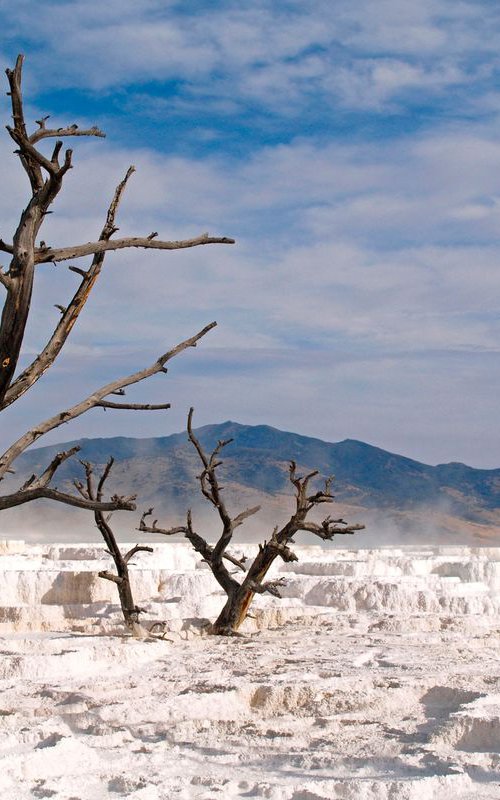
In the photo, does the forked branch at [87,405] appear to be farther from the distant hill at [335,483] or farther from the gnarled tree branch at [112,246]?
the distant hill at [335,483]

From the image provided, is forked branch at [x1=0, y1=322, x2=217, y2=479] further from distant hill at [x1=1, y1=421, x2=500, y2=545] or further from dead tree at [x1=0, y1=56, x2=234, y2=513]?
distant hill at [x1=1, y1=421, x2=500, y2=545]

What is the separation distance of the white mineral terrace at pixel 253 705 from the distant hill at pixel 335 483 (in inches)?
1635

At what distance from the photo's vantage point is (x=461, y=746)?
18.0 ft

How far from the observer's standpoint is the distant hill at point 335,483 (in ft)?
229

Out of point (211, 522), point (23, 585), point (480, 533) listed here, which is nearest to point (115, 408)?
point (23, 585)

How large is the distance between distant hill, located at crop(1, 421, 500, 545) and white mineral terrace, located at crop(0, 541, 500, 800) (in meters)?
41.5

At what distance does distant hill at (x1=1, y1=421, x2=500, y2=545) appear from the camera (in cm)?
6975

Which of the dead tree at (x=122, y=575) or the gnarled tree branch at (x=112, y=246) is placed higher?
the gnarled tree branch at (x=112, y=246)

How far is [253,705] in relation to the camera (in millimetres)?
6699

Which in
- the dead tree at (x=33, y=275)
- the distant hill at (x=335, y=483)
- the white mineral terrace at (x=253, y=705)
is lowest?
the white mineral terrace at (x=253, y=705)

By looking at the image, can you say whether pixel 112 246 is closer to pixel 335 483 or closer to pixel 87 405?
pixel 87 405

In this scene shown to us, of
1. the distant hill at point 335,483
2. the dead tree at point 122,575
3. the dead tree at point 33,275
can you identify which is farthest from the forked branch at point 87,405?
the distant hill at point 335,483

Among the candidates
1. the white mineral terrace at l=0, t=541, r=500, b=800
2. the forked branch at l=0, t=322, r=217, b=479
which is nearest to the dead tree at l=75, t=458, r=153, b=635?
the white mineral terrace at l=0, t=541, r=500, b=800

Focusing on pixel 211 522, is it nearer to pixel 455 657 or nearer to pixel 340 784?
pixel 455 657
